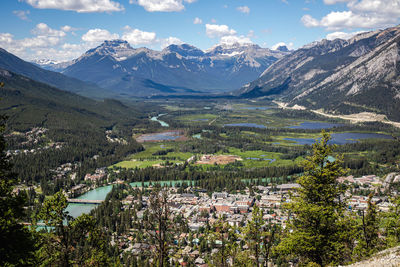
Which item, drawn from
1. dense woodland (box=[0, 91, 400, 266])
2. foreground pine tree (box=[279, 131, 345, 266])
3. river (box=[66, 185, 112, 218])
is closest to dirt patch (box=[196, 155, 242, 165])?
dense woodland (box=[0, 91, 400, 266])

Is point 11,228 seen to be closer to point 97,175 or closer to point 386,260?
point 386,260

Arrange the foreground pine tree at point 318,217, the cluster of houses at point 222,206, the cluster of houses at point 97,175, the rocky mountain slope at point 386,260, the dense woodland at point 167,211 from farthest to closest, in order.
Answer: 1. the cluster of houses at point 97,175
2. the cluster of houses at point 222,206
3. the foreground pine tree at point 318,217
4. the dense woodland at point 167,211
5. the rocky mountain slope at point 386,260

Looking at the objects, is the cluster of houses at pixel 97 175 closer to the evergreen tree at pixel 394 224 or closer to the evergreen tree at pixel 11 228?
the evergreen tree at pixel 11 228

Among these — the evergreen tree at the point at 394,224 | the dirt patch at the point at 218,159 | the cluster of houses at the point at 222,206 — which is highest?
the evergreen tree at the point at 394,224

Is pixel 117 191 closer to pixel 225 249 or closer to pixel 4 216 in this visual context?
pixel 225 249

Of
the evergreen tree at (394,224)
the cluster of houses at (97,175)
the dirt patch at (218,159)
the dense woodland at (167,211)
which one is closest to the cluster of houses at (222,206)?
the dense woodland at (167,211)

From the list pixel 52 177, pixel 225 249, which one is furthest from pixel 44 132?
pixel 225 249
